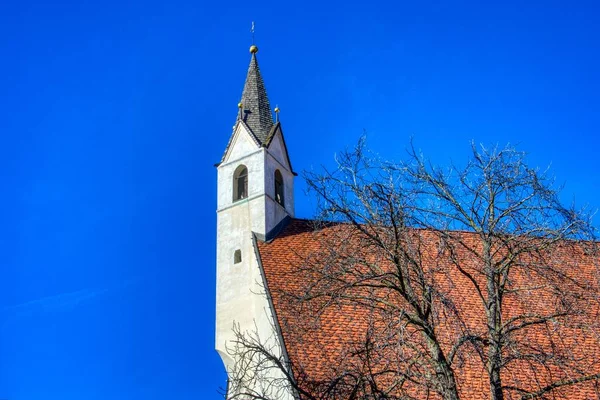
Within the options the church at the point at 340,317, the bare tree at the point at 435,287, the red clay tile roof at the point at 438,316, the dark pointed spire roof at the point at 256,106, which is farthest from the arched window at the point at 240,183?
the bare tree at the point at 435,287

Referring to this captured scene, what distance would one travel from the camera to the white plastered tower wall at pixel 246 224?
16.4 meters

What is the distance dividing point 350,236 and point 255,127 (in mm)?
12566

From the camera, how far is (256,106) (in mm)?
21328

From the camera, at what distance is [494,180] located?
8484 mm

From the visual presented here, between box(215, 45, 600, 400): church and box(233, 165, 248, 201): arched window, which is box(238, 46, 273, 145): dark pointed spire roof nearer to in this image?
box(215, 45, 600, 400): church

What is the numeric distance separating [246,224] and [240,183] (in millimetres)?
1778

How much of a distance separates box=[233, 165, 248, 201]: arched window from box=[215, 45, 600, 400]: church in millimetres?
33

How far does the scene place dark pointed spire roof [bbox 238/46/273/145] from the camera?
67.6 feet

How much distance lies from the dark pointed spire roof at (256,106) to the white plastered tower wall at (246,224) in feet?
0.74

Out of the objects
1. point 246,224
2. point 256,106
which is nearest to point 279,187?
point 246,224

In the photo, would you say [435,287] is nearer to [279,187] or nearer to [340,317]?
[340,317]

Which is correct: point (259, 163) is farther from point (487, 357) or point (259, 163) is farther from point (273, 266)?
point (487, 357)

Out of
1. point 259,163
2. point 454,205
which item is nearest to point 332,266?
point 454,205

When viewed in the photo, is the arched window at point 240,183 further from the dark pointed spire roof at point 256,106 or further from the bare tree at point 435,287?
the bare tree at point 435,287
